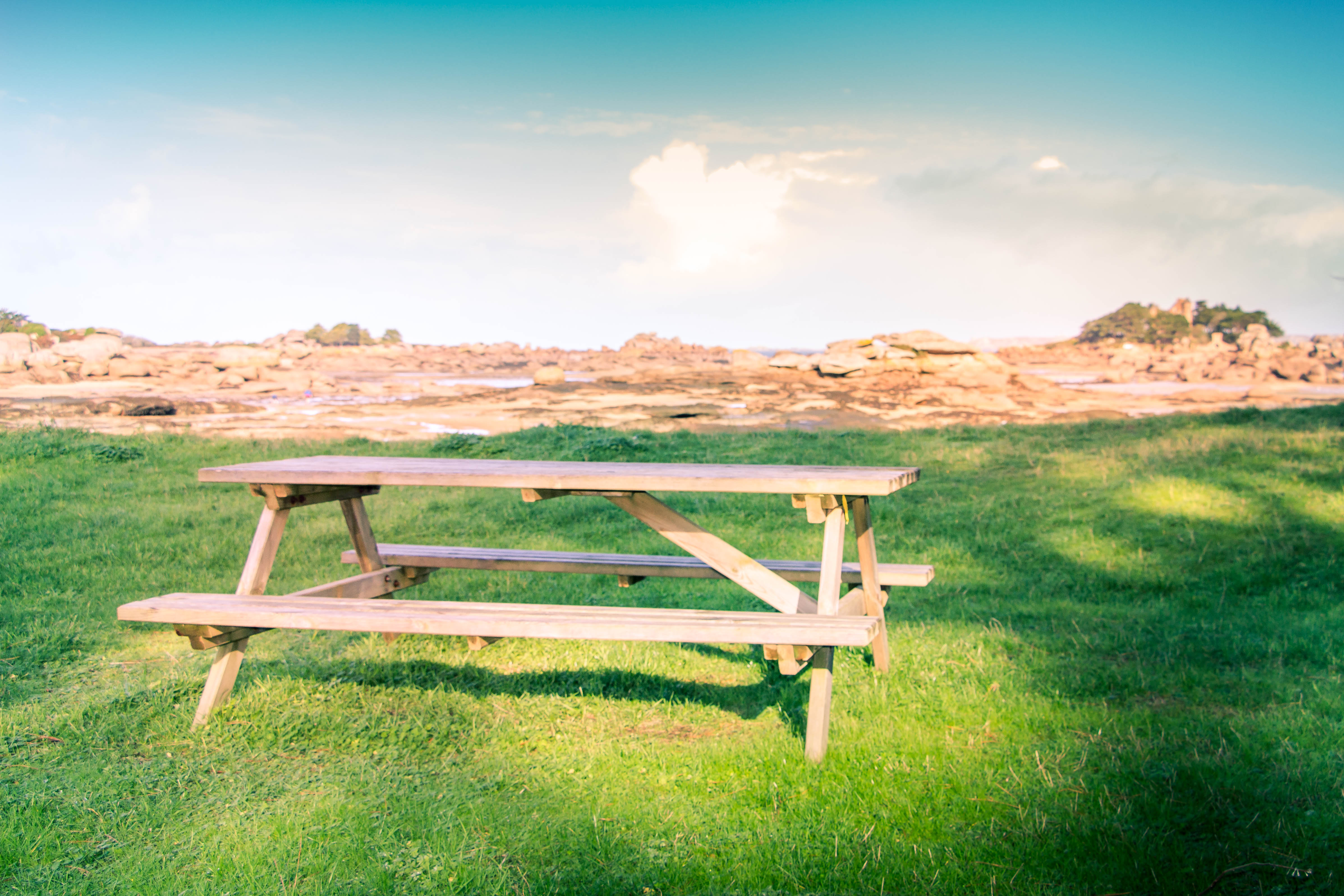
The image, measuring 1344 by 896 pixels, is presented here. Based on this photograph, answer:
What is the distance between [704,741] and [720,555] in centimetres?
76

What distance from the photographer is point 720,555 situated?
362 cm

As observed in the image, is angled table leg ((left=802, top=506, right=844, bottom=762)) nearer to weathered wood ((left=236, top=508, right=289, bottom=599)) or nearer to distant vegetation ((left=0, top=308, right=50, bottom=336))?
weathered wood ((left=236, top=508, right=289, bottom=599))

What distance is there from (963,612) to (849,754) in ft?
8.43

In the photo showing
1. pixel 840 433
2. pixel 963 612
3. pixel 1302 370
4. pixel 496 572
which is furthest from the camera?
pixel 1302 370

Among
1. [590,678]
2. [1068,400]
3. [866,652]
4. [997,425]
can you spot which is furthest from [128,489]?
[1068,400]

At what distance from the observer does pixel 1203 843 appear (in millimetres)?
2730

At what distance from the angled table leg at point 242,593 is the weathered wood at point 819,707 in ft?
8.07

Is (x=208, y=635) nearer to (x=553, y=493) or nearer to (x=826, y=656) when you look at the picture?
(x=553, y=493)

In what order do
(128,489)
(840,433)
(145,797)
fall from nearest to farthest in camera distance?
1. (145,797)
2. (128,489)
3. (840,433)

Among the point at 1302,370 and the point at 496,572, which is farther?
the point at 1302,370

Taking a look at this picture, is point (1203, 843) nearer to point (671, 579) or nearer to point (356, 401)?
point (671, 579)

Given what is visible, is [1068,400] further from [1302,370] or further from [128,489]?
[128,489]

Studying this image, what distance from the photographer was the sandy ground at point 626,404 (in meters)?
20.1

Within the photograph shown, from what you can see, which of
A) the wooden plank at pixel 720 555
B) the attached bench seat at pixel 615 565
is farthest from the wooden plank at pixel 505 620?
the attached bench seat at pixel 615 565
